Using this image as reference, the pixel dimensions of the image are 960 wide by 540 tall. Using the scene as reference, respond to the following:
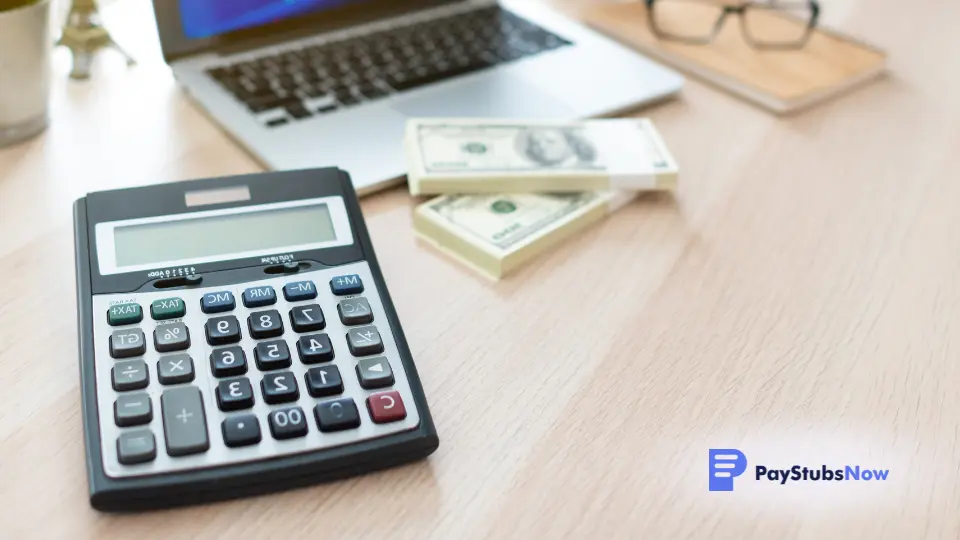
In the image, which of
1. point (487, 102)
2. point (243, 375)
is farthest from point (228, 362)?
point (487, 102)

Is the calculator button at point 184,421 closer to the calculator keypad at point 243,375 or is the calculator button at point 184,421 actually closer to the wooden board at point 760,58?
the calculator keypad at point 243,375

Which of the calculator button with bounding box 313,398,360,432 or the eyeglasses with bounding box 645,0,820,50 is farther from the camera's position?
the eyeglasses with bounding box 645,0,820,50

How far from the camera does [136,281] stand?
15.8 inches

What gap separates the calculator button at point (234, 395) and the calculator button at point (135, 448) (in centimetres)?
3

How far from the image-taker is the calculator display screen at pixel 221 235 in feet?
1.37

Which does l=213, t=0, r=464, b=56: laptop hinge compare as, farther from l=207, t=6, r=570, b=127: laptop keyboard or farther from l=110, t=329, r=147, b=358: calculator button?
l=110, t=329, r=147, b=358: calculator button

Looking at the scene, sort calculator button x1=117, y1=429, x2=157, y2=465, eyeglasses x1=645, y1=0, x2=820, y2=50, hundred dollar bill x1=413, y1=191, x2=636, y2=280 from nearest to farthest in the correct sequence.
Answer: calculator button x1=117, y1=429, x2=157, y2=465
hundred dollar bill x1=413, y1=191, x2=636, y2=280
eyeglasses x1=645, y1=0, x2=820, y2=50

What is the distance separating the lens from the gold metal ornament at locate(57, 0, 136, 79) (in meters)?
0.62

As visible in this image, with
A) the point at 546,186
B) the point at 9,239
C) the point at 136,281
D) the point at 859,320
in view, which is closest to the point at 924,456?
the point at 859,320

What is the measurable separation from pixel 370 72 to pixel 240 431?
0.33 metres

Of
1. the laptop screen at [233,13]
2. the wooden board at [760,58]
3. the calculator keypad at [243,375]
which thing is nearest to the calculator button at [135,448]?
the calculator keypad at [243,375]

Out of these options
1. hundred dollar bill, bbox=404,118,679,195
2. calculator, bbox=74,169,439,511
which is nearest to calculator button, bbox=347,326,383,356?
calculator, bbox=74,169,439,511

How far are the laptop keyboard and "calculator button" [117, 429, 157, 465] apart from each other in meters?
0.26

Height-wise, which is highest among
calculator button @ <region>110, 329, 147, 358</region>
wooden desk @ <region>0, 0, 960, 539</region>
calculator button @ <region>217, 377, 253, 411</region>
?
calculator button @ <region>110, 329, 147, 358</region>
